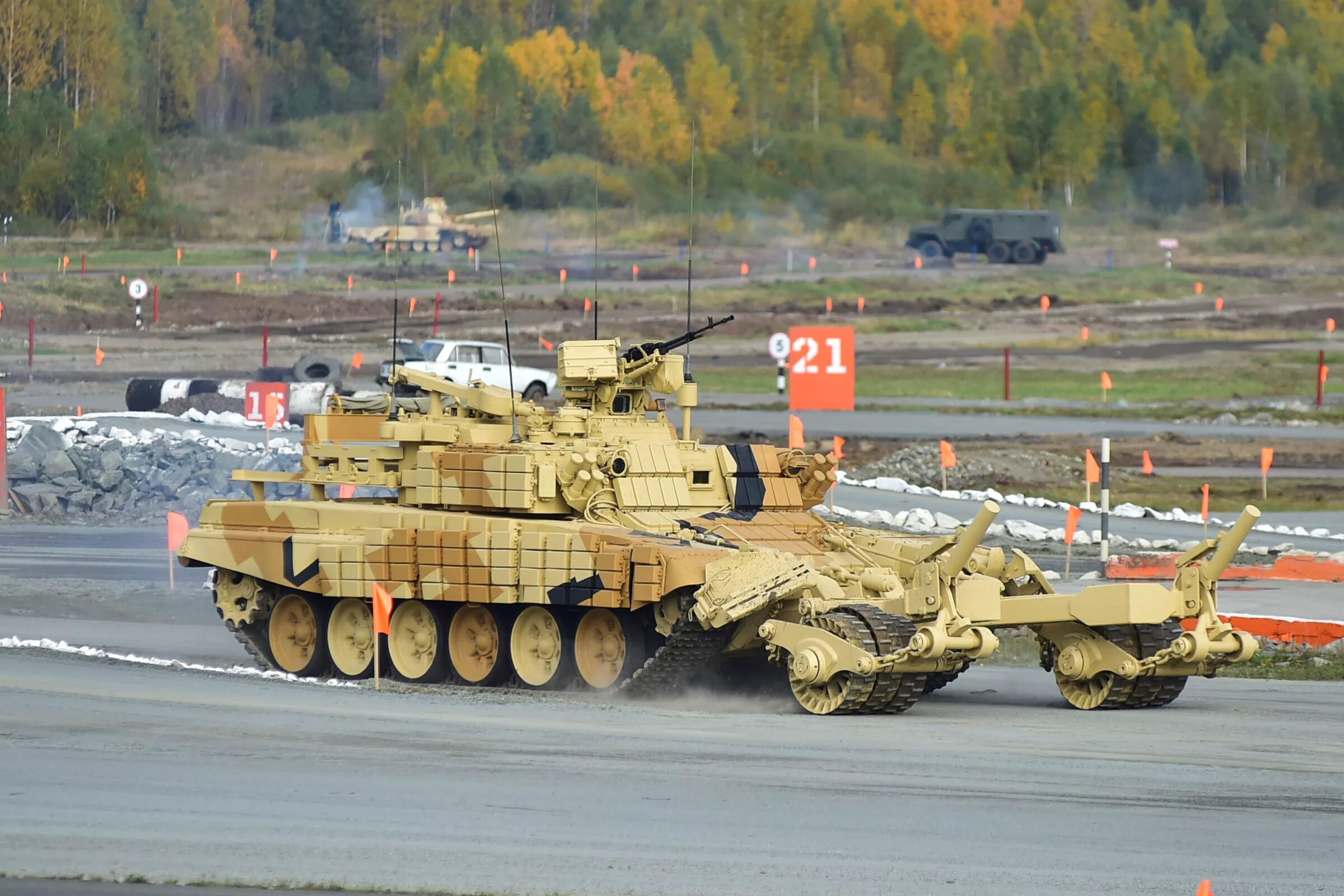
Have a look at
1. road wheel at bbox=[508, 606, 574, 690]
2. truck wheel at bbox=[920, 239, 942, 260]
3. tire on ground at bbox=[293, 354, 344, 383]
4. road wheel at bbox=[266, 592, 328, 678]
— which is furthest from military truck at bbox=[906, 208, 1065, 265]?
road wheel at bbox=[508, 606, 574, 690]

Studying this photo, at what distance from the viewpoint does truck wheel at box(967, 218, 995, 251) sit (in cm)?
7781

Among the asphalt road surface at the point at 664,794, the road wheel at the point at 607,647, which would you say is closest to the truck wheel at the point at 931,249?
the road wheel at the point at 607,647

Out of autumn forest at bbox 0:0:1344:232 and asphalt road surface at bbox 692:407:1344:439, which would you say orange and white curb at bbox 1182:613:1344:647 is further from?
autumn forest at bbox 0:0:1344:232

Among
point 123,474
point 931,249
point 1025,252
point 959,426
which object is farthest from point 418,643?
point 1025,252

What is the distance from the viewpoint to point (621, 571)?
19969 mm

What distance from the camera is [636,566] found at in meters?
19.9

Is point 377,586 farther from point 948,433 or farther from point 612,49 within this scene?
point 612,49

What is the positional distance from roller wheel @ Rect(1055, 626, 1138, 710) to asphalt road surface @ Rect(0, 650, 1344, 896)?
0.31 meters

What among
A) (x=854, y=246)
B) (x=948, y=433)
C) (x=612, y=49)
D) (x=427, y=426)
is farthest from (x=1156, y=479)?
(x=612, y=49)

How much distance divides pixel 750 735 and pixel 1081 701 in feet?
13.3

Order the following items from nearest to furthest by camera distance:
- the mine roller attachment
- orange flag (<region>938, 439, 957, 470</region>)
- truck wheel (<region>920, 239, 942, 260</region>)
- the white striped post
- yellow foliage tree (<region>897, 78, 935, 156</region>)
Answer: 1. the mine roller attachment
2. the white striped post
3. orange flag (<region>938, 439, 957, 470</region>)
4. truck wheel (<region>920, 239, 942, 260</region>)
5. yellow foliage tree (<region>897, 78, 935, 156</region>)

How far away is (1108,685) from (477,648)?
21.1 ft

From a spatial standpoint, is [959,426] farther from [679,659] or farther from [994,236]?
[994,236]

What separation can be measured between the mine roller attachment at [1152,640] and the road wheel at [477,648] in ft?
18.5
